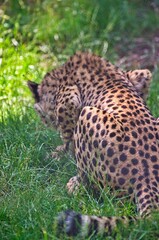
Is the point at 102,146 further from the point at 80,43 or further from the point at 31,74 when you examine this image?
the point at 80,43

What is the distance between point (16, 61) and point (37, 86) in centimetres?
118

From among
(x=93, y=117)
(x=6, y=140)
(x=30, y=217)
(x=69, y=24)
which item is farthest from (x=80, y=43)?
(x=30, y=217)

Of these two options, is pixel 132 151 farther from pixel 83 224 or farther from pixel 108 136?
pixel 83 224

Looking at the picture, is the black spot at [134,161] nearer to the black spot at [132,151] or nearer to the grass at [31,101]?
the black spot at [132,151]

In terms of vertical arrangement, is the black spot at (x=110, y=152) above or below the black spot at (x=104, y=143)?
below

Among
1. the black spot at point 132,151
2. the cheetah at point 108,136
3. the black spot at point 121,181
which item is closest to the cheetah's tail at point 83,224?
the cheetah at point 108,136

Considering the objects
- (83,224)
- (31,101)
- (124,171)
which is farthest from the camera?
(31,101)

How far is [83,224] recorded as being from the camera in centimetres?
416

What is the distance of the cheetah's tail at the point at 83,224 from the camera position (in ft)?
13.6

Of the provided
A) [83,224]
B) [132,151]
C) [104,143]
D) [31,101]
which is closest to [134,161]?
[132,151]

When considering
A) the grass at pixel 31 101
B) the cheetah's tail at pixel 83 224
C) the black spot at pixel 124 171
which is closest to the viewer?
the cheetah's tail at pixel 83 224

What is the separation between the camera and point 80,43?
841cm

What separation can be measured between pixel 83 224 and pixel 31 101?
2.97m

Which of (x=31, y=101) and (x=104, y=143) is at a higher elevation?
(x=31, y=101)
